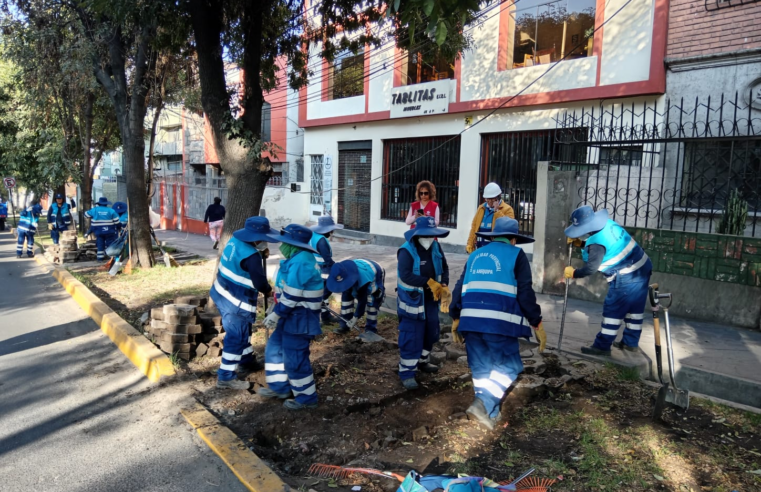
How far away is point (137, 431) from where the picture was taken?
4090mm

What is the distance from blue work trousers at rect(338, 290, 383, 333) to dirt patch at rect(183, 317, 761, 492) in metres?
1.21

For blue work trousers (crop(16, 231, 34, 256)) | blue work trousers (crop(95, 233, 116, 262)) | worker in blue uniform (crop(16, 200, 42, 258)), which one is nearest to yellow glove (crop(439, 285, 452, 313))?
blue work trousers (crop(95, 233, 116, 262))

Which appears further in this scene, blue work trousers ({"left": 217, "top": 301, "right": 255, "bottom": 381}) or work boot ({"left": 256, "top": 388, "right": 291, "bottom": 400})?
blue work trousers ({"left": 217, "top": 301, "right": 255, "bottom": 381})

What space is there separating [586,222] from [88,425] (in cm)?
483

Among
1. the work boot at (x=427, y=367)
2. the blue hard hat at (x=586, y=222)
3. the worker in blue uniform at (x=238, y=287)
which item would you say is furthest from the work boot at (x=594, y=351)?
the worker in blue uniform at (x=238, y=287)

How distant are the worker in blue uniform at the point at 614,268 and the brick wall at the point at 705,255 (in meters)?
2.04

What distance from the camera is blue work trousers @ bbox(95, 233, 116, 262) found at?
42.9 feet

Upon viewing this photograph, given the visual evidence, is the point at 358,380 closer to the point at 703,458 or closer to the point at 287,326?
the point at 287,326

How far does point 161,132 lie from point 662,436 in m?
32.7

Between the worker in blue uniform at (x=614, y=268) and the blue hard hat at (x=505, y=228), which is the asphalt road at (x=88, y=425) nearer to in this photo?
the blue hard hat at (x=505, y=228)

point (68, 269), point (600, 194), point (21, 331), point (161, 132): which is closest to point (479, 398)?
point (600, 194)

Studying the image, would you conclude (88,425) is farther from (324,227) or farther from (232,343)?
(324,227)

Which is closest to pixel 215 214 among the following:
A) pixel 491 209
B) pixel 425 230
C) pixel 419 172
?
pixel 419 172

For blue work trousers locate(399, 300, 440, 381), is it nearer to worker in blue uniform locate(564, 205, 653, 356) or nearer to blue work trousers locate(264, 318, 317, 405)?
blue work trousers locate(264, 318, 317, 405)
